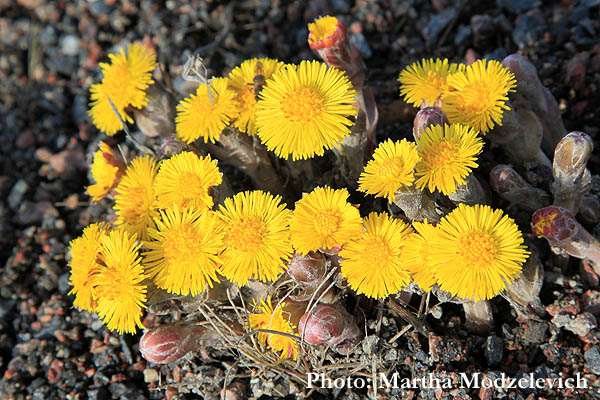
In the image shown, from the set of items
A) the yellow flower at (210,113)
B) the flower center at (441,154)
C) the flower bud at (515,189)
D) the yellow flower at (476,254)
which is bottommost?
the yellow flower at (476,254)

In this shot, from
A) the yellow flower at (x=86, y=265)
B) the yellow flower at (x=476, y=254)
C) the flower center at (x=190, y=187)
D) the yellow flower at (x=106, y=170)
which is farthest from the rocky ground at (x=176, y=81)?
the flower center at (x=190, y=187)

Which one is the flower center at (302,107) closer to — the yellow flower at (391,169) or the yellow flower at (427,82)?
the yellow flower at (391,169)

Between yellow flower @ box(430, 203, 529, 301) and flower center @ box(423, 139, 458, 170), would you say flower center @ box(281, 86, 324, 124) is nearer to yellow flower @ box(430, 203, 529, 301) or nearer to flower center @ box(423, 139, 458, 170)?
flower center @ box(423, 139, 458, 170)

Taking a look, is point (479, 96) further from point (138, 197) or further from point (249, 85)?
point (138, 197)

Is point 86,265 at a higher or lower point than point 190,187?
lower

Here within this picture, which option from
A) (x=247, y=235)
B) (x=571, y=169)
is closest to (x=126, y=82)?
(x=247, y=235)

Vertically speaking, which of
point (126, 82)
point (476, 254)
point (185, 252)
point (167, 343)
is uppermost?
point (126, 82)
